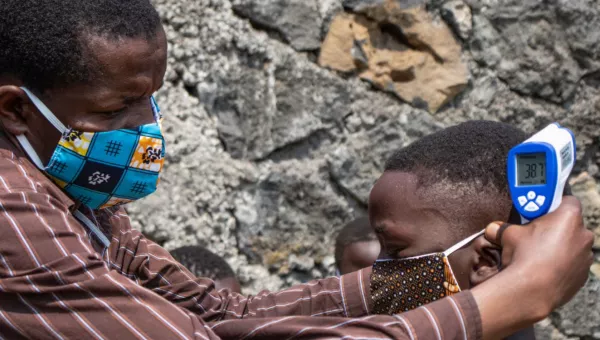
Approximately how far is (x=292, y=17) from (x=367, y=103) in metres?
0.47

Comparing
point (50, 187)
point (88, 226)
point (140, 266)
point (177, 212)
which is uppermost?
point (50, 187)

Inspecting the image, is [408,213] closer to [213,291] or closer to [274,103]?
[213,291]

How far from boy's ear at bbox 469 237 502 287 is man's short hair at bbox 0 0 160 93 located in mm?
919

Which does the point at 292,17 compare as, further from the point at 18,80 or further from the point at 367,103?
the point at 18,80

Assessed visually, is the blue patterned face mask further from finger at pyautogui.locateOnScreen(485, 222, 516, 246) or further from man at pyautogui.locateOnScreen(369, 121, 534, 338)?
finger at pyautogui.locateOnScreen(485, 222, 516, 246)

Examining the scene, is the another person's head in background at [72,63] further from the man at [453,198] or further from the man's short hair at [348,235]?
the man's short hair at [348,235]

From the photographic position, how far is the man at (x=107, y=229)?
5.48 feet

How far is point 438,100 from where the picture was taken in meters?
3.55

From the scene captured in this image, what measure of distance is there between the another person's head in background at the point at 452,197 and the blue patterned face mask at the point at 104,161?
A: 57 centimetres

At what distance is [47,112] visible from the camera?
6.27 ft

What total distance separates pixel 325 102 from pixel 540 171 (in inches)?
70.1

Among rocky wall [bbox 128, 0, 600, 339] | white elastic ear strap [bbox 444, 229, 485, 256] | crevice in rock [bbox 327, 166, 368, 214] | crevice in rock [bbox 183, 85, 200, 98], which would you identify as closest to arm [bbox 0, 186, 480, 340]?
white elastic ear strap [bbox 444, 229, 485, 256]

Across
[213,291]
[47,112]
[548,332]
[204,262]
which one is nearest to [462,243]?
[213,291]

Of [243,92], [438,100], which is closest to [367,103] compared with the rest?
[438,100]
